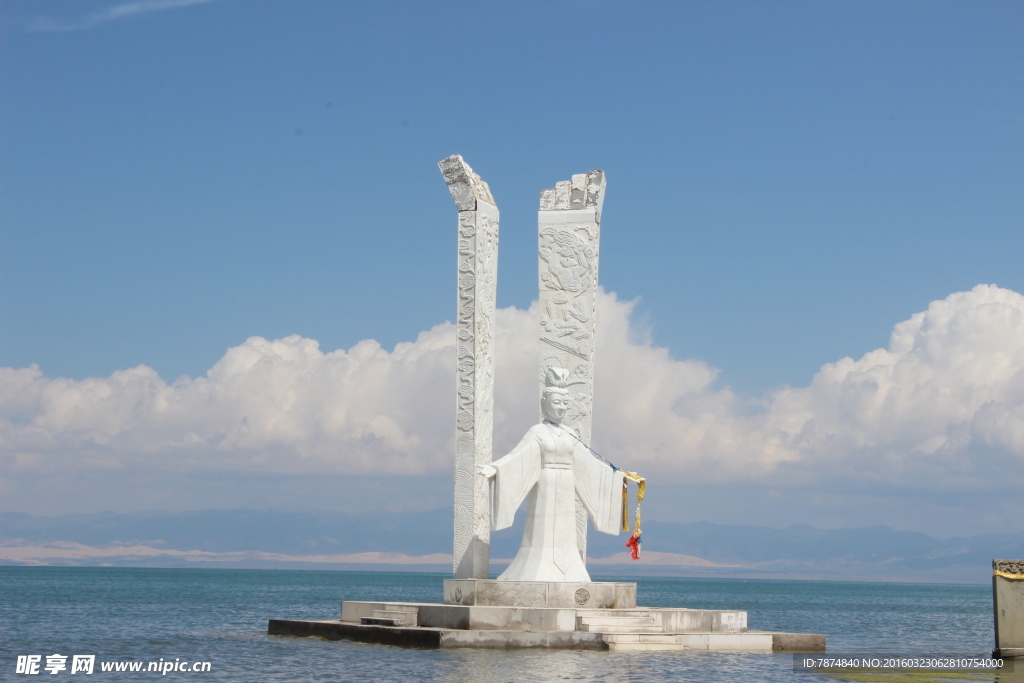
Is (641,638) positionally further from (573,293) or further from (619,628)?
(573,293)

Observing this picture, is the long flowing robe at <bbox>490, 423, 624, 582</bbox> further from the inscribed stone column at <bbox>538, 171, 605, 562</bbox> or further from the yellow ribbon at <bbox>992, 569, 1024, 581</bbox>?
the yellow ribbon at <bbox>992, 569, 1024, 581</bbox>

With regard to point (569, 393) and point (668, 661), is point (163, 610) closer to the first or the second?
point (569, 393)

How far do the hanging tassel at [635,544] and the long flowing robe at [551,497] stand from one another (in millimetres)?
240

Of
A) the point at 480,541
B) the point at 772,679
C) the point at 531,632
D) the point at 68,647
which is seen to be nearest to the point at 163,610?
the point at 68,647

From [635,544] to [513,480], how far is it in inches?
Answer: 74.6

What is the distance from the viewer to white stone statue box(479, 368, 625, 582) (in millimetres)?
16031

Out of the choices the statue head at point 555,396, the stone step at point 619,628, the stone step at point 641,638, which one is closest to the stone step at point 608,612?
the stone step at point 619,628

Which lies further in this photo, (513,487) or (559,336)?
(559,336)

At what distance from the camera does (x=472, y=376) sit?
56.1ft

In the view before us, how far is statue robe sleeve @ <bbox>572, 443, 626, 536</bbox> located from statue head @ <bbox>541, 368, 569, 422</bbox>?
54cm

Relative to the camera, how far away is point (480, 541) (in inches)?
674

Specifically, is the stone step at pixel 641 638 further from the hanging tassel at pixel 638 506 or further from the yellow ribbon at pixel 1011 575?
the yellow ribbon at pixel 1011 575

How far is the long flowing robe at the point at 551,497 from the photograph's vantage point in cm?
1603

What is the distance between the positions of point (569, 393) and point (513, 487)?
2.13 metres
